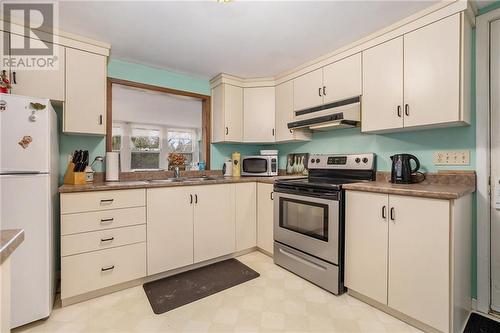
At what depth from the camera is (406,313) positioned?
1.60 meters

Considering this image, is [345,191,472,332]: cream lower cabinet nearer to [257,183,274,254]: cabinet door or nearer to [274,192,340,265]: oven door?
[274,192,340,265]: oven door

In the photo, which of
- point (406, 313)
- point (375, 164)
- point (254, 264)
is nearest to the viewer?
point (406, 313)

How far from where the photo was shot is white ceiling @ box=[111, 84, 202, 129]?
9.03ft

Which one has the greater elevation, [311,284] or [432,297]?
[432,297]

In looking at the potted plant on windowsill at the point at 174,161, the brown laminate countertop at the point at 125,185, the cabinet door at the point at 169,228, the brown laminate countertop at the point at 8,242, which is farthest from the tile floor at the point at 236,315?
the potted plant on windowsill at the point at 174,161

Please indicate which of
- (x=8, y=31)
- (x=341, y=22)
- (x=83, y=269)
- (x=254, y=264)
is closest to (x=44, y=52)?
(x=8, y=31)

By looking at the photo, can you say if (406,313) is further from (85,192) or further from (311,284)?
(85,192)

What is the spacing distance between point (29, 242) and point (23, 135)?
2.34 ft

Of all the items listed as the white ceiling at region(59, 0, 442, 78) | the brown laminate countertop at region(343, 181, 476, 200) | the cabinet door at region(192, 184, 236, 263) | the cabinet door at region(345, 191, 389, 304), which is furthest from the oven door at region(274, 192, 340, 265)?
the white ceiling at region(59, 0, 442, 78)

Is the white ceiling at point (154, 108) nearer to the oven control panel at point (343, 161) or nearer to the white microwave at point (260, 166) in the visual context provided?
the white microwave at point (260, 166)

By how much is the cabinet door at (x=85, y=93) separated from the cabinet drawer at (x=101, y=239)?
2.98 ft

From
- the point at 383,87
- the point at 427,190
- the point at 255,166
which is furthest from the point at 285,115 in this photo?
the point at 427,190

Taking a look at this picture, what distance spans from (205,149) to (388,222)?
2309 millimetres

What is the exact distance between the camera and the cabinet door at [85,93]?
80.5 inches
